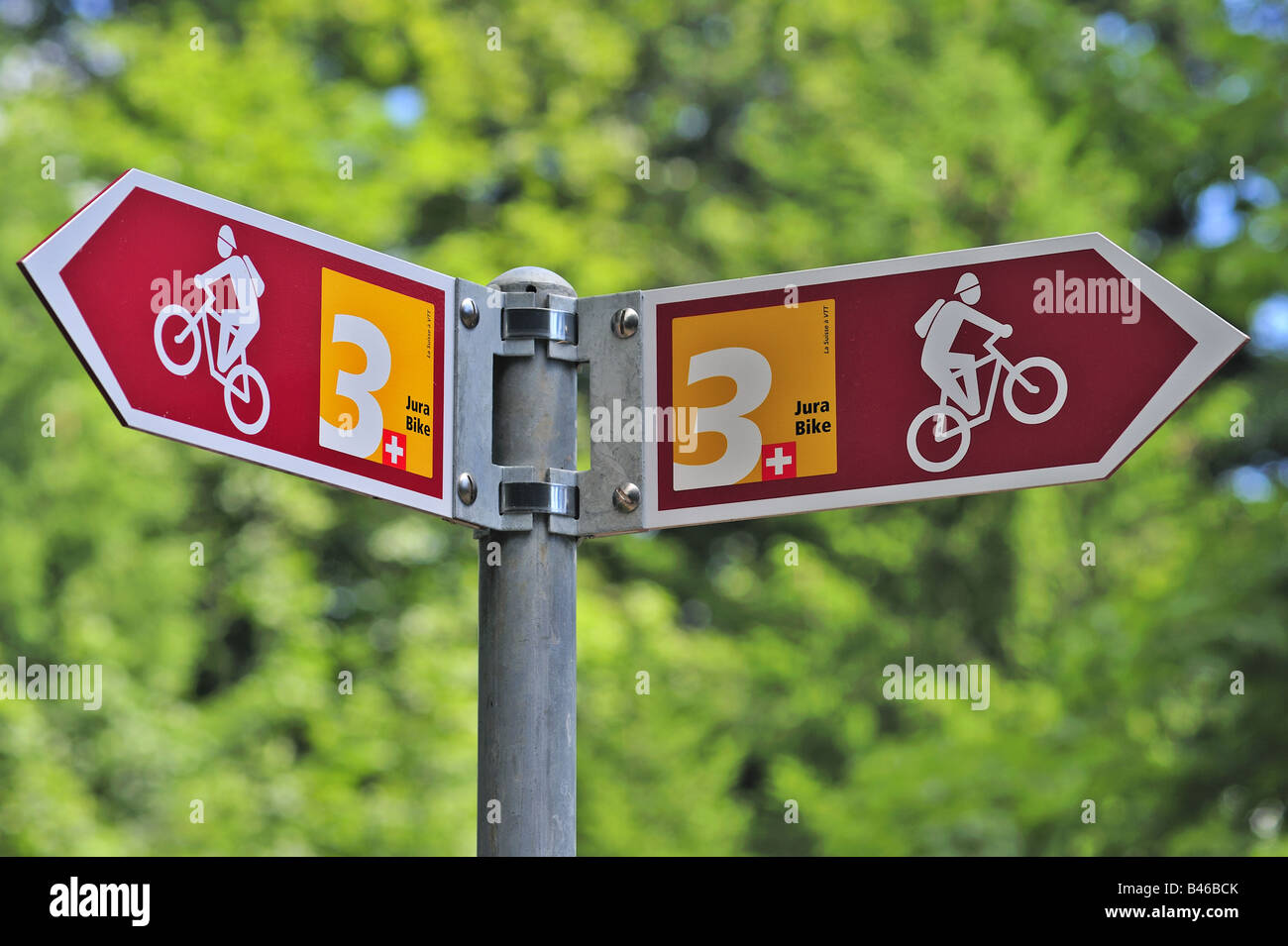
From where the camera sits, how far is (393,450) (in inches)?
84.4

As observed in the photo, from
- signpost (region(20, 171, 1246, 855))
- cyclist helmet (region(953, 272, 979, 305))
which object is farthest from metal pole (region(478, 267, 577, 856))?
cyclist helmet (region(953, 272, 979, 305))

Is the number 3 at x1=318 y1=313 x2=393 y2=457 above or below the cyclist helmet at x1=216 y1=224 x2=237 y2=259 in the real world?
below

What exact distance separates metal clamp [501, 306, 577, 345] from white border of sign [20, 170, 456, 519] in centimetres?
7

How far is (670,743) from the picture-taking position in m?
11.5

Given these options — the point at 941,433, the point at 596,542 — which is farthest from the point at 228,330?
the point at 596,542

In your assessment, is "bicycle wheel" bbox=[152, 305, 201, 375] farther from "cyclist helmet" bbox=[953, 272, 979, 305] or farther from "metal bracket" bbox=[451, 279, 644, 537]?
"cyclist helmet" bbox=[953, 272, 979, 305]

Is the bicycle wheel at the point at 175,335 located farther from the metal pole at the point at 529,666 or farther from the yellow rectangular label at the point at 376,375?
the metal pole at the point at 529,666

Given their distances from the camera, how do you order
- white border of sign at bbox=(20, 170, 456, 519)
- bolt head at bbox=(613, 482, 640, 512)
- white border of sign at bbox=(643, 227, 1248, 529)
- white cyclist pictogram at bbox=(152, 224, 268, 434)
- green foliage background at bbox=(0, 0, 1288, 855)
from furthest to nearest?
1. green foliage background at bbox=(0, 0, 1288, 855)
2. bolt head at bbox=(613, 482, 640, 512)
3. white border of sign at bbox=(643, 227, 1248, 529)
4. white cyclist pictogram at bbox=(152, 224, 268, 434)
5. white border of sign at bbox=(20, 170, 456, 519)

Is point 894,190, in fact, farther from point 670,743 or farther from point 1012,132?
point 670,743

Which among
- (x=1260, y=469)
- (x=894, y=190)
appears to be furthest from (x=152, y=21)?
(x=1260, y=469)

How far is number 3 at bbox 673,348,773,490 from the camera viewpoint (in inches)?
87.9

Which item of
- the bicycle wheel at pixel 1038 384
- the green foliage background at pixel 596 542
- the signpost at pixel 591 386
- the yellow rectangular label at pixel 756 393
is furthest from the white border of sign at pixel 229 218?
the green foliage background at pixel 596 542

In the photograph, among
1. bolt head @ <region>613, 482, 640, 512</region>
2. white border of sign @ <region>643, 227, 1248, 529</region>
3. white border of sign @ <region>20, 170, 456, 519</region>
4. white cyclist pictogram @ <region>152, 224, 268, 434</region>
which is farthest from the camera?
bolt head @ <region>613, 482, 640, 512</region>

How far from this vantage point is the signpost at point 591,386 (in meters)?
2.06
